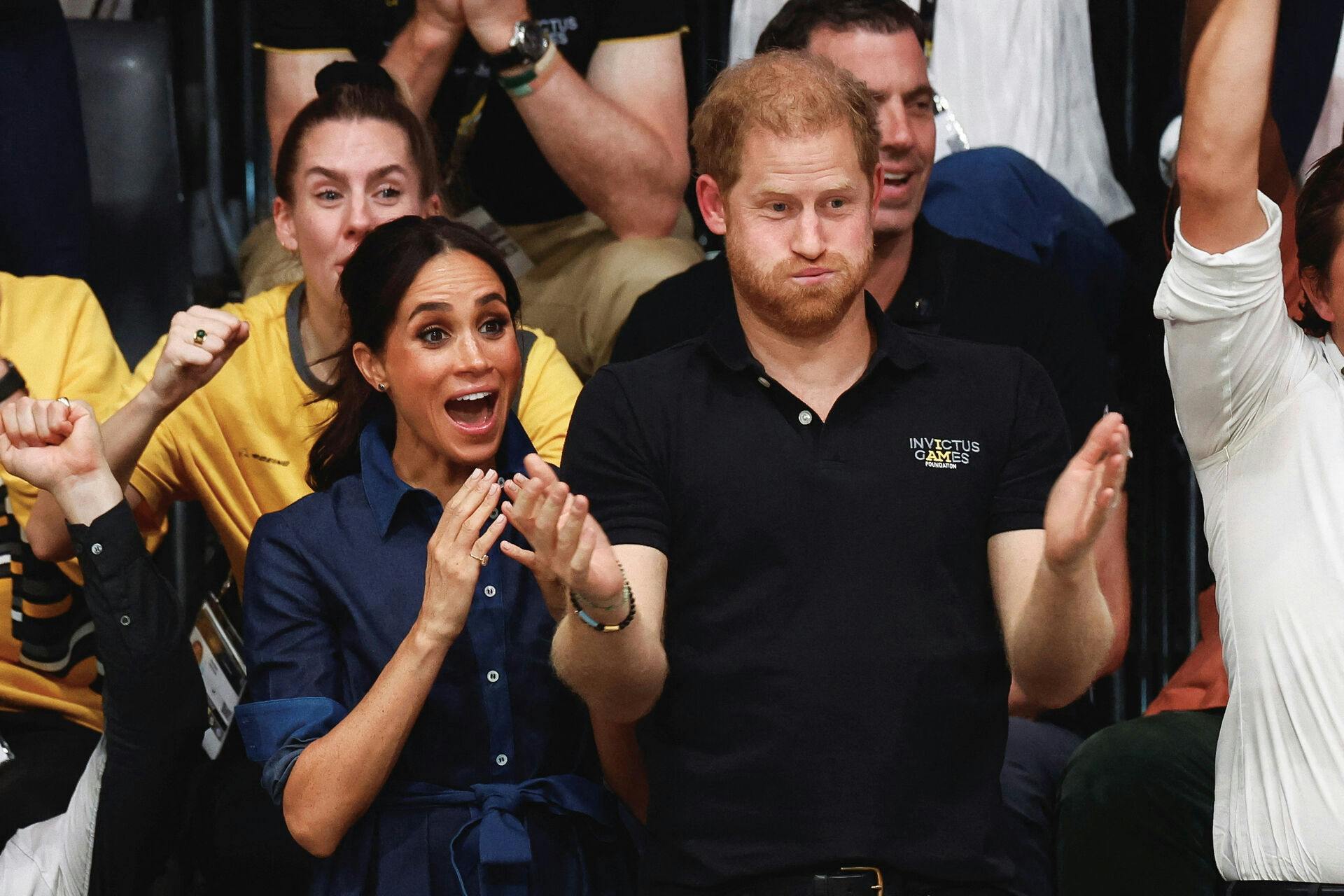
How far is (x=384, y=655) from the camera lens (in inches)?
85.0

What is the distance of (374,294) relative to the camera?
7.86 ft

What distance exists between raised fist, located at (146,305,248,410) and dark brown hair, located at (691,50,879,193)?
0.74 metres

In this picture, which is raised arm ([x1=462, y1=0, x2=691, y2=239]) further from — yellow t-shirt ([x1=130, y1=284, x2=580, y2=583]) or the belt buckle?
the belt buckle

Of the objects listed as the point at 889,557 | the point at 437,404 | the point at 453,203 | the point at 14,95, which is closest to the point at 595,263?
the point at 453,203

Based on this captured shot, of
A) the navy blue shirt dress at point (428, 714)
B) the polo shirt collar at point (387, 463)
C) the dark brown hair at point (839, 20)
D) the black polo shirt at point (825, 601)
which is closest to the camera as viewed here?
the black polo shirt at point (825, 601)

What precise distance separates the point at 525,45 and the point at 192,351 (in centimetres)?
93

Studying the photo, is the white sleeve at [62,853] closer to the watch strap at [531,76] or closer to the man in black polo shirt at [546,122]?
the man in black polo shirt at [546,122]

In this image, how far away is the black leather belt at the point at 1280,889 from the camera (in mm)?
1913

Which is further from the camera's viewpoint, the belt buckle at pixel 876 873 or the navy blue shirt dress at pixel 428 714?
the navy blue shirt dress at pixel 428 714

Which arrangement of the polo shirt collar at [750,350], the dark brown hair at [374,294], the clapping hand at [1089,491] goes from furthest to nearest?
the dark brown hair at [374,294]
the polo shirt collar at [750,350]
the clapping hand at [1089,491]

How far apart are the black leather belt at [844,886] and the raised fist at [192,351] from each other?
3.43 feet

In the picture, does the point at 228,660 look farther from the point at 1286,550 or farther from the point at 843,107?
the point at 1286,550

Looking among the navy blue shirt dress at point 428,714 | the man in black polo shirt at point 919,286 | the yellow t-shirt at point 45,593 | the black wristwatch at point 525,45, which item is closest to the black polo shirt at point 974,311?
the man in black polo shirt at point 919,286

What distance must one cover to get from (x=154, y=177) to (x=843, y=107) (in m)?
1.83
